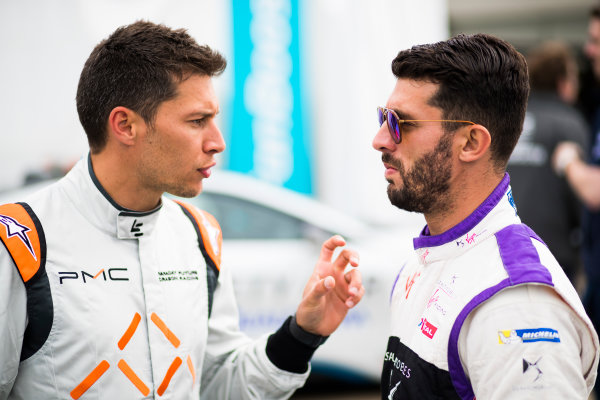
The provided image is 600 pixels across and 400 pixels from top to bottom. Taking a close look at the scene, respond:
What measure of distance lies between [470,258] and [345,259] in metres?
0.47

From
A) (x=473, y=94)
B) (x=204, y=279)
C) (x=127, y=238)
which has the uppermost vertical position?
(x=473, y=94)

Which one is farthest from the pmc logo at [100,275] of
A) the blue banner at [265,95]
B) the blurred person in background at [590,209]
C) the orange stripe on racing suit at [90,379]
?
the blue banner at [265,95]

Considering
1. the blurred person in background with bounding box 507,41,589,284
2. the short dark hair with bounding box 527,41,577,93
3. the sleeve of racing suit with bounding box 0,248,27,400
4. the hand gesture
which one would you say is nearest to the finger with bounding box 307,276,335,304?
the hand gesture

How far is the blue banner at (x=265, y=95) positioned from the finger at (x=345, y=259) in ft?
18.6

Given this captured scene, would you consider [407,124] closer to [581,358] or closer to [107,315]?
[581,358]

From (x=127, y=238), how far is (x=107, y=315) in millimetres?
240

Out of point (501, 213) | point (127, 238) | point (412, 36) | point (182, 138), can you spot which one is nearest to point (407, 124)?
point (501, 213)

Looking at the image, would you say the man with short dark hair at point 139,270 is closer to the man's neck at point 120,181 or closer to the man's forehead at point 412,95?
the man's neck at point 120,181

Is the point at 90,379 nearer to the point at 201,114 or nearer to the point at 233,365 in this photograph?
the point at 233,365

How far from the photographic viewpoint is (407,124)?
191cm

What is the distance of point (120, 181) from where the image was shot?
2.04 meters

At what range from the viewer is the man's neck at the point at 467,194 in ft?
6.13

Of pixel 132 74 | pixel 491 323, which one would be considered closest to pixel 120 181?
pixel 132 74

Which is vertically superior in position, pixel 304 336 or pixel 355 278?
pixel 355 278
